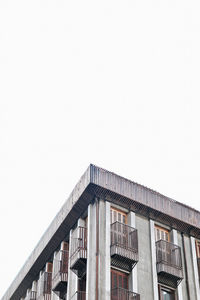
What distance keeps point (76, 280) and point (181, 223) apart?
24.8 feet

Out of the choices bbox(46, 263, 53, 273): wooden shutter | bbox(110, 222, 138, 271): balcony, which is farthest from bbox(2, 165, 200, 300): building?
bbox(46, 263, 53, 273): wooden shutter

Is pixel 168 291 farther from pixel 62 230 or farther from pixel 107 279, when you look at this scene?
pixel 62 230

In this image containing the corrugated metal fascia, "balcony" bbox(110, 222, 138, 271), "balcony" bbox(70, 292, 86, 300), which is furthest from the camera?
the corrugated metal fascia

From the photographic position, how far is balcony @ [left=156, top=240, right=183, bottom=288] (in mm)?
35031

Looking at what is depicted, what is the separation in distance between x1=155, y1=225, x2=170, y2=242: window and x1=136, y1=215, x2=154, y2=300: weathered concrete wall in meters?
0.87

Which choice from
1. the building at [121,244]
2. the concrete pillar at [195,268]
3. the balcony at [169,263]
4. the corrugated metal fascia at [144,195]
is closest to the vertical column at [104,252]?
the building at [121,244]

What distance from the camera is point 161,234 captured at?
37.4 m

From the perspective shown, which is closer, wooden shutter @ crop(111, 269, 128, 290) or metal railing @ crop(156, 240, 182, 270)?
wooden shutter @ crop(111, 269, 128, 290)

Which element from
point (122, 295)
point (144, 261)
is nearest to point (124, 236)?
point (144, 261)

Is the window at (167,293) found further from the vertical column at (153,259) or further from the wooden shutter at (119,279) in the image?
the wooden shutter at (119,279)

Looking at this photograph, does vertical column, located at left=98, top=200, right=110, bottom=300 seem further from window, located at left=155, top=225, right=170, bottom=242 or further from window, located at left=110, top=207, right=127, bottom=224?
window, located at left=155, top=225, right=170, bottom=242

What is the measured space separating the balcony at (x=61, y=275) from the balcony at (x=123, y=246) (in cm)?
443

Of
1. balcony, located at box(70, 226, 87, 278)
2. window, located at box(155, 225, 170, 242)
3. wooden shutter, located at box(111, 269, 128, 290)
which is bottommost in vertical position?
wooden shutter, located at box(111, 269, 128, 290)

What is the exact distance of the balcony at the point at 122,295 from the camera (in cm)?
3206
